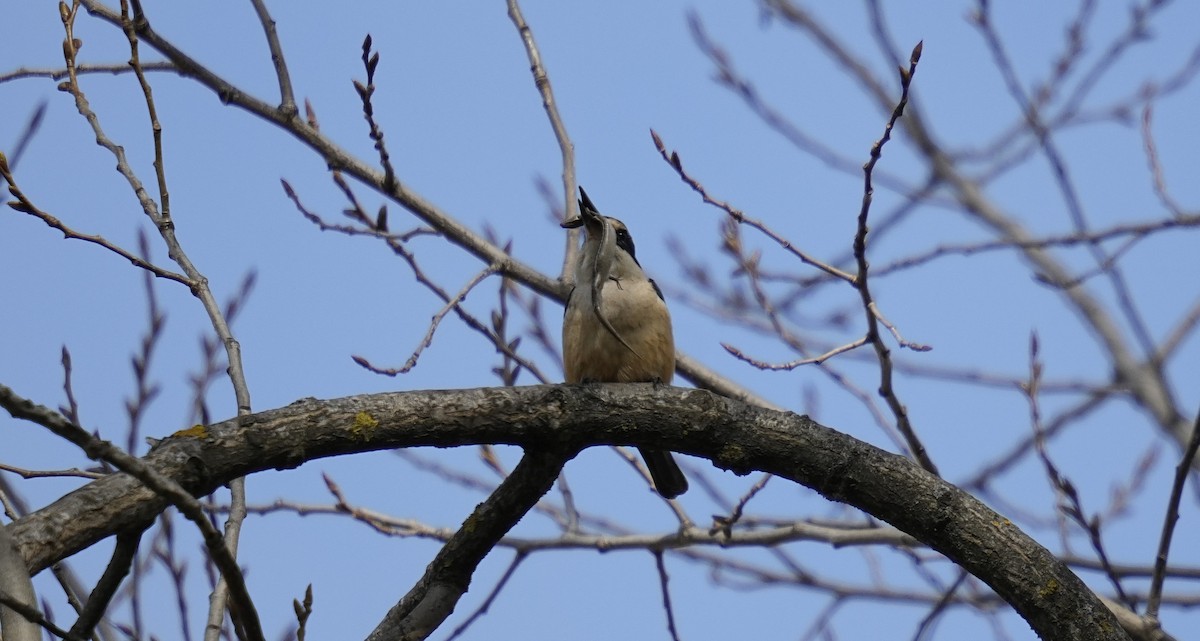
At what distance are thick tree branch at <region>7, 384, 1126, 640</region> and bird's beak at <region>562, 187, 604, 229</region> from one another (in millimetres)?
1720

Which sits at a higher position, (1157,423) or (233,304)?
(1157,423)

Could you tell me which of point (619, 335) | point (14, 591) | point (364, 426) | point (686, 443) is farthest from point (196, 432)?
point (619, 335)

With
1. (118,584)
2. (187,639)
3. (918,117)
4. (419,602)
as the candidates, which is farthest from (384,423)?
(918,117)

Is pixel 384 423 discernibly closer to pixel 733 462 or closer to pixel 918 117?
pixel 733 462

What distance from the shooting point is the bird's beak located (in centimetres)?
479

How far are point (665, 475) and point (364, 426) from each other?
2.24 m

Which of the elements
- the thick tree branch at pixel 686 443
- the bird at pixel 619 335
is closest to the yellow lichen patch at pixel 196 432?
the thick tree branch at pixel 686 443

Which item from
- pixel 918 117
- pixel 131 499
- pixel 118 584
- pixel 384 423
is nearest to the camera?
pixel 118 584

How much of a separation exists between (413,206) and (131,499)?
2584 mm

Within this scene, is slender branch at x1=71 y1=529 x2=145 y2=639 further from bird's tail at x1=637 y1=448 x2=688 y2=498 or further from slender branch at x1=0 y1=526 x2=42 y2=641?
bird's tail at x1=637 y1=448 x2=688 y2=498

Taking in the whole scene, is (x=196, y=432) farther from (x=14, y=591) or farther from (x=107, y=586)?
(x=14, y=591)

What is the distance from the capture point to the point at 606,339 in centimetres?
448

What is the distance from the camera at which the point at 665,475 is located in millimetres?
4801

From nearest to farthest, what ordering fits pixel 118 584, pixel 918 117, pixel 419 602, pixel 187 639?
1. pixel 118 584
2. pixel 419 602
3. pixel 187 639
4. pixel 918 117
